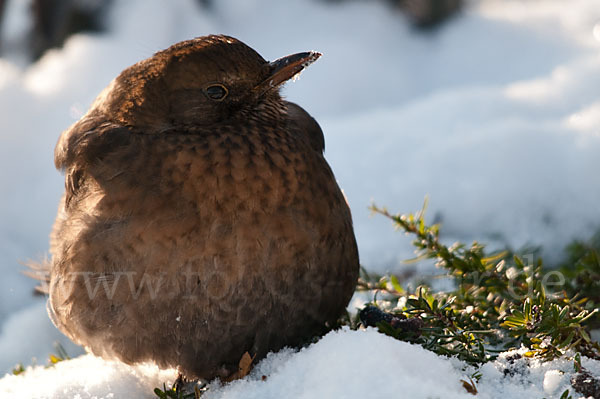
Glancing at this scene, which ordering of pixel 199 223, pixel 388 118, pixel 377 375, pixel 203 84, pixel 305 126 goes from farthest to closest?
pixel 388 118, pixel 305 126, pixel 203 84, pixel 199 223, pixel 377 375

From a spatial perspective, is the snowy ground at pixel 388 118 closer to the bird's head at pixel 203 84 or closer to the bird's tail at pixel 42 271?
the bird's tail at pixel 42 271

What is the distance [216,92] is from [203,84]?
0.05 meters

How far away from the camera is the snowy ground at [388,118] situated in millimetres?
3209

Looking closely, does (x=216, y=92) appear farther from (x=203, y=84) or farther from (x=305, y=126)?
(x=305, y=126)

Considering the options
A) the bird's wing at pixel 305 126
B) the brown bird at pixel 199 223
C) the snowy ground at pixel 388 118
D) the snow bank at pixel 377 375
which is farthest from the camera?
the snowy ground at pixel 388 118

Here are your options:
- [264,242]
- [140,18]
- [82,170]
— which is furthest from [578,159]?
[140,18]

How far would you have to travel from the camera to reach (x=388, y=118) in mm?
4691

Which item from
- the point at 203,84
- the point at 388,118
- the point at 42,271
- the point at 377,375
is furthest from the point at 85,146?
the point at 388,118

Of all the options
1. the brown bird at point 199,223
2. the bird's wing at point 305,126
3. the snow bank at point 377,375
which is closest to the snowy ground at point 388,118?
the snow bank at point 377,375

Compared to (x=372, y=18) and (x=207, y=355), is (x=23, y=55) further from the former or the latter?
(x=207, y=355)

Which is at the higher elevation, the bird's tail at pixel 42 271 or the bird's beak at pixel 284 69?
the bird's beak at pixel 284 69

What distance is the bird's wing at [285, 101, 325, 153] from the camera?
2.38m

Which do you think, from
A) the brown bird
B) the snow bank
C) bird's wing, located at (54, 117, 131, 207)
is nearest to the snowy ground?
the snow bank

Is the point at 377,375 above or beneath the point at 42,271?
beneath
